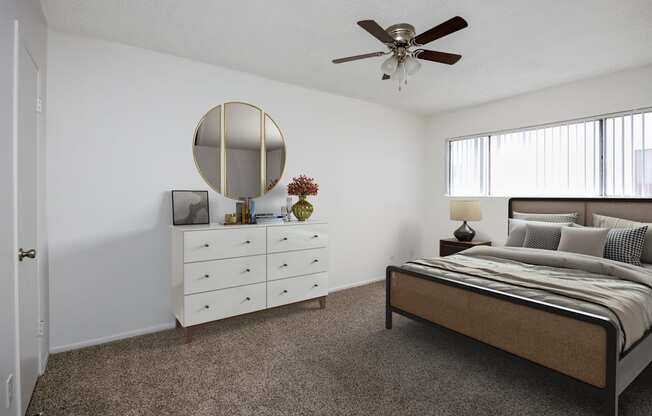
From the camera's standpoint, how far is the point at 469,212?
14.4ft

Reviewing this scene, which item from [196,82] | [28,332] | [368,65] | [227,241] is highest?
[368,65]

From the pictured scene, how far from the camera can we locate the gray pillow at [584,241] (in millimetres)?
2973

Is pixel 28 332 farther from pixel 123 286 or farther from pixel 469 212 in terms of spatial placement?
pixel 469 212

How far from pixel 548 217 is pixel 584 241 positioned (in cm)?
80

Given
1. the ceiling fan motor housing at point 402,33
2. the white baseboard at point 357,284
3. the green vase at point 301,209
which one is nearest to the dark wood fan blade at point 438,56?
the ceiling fan motor housing at point 402,33

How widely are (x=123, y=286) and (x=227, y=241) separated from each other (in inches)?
37.9

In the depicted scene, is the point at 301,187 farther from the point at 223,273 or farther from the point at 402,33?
the point at 402,33

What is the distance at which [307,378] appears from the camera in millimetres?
2244

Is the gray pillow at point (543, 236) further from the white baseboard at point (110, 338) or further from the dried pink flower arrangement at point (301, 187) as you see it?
the white baseboard at point (110, 338)

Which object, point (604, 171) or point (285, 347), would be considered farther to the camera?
point (604, 171)

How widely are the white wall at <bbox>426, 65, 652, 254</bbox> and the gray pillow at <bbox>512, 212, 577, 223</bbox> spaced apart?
0.32m

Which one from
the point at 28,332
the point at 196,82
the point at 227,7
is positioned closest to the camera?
the point at 28,332

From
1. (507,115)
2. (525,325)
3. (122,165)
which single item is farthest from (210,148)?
(507,115)

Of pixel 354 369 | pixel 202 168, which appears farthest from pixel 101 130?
pixel 354 369
